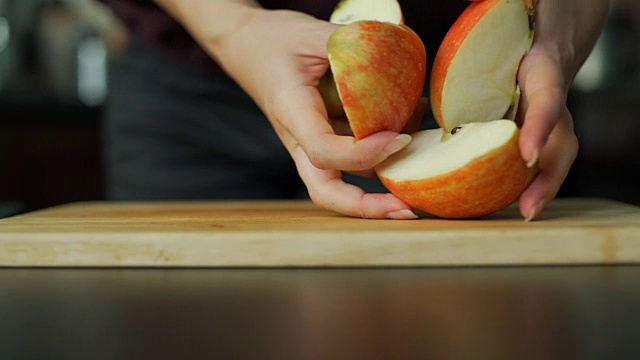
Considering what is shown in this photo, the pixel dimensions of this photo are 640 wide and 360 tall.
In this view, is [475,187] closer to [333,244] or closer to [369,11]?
[333,244]

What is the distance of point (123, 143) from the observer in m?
1.34

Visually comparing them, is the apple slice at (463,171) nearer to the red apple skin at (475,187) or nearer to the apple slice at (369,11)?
the red apple skin at (475,187)

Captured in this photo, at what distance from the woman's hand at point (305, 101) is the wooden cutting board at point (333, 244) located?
51 mm

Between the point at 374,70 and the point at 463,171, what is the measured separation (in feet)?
0.38

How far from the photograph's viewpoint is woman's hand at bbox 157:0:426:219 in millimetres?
836

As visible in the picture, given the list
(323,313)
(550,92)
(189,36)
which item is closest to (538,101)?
(550,92)

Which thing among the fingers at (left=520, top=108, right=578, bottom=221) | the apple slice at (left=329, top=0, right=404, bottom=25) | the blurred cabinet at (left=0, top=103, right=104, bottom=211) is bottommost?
the blurred cabinet at (left=0, top=103, right=104, bottom=211)

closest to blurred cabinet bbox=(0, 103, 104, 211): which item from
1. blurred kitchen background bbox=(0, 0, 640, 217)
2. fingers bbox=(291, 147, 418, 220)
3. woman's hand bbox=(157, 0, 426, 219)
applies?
blurred kitchen background bbox=(0, 0, 640, 217)

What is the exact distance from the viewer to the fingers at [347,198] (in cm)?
87

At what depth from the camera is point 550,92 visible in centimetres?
82

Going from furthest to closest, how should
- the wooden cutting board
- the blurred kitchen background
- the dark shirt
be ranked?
the blurred kitchen background, the dark shirt, the wooden cutting board

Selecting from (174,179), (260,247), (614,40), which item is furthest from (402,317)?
(614,40)

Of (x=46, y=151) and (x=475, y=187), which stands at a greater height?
(x=475, y=187)

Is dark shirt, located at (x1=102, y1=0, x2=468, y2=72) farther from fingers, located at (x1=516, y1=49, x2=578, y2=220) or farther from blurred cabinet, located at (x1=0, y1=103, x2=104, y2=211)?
blurred cabinet, located at (x1=0, y1=103, x2=104, y2=211)
